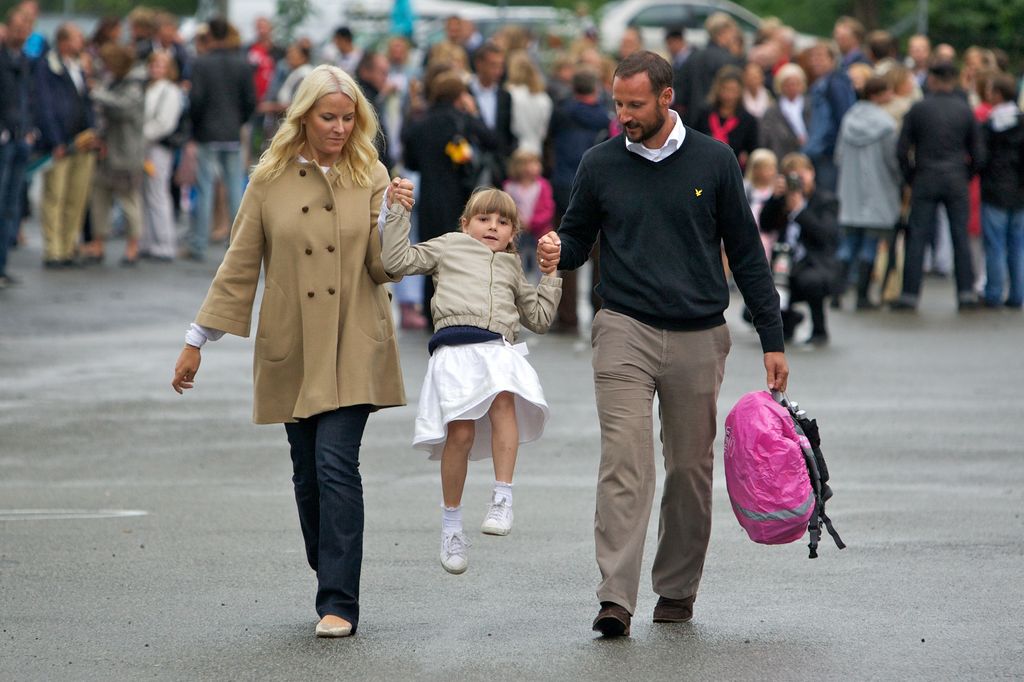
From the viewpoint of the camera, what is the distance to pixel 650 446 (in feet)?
21.3

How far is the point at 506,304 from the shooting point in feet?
21.9

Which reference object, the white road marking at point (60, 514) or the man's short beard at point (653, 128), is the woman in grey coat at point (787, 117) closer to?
the white road marking at point (60, 514)

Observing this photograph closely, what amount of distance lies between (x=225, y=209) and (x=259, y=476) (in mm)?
12502

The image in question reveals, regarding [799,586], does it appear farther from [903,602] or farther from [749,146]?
[749,146]

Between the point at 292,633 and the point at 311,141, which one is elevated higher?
the point at 311,141

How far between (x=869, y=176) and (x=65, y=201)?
303 inches

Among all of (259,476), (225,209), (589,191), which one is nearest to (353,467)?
(589,191)

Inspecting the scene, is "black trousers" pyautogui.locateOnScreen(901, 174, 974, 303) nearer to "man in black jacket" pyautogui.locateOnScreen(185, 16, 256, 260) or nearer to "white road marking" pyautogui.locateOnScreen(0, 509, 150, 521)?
"man in black jacket" pyautogui.locateOnScreen(185, 16, 256, 260)

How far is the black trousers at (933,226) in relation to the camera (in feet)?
54.4

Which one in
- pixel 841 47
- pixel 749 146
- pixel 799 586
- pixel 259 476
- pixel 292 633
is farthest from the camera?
pixel 841 47

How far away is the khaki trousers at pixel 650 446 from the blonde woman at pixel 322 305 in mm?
781

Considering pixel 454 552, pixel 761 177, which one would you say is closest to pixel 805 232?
pixel 761 177

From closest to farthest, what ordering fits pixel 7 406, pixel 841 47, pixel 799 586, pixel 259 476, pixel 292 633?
1. pixel 292 633
2. pixel 799 586
3. pixel 259 476
4. pixel 7 406
5. pixel 841 47

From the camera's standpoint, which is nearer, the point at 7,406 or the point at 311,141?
the point at 311,141
